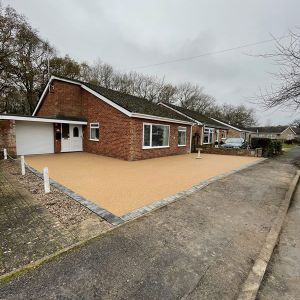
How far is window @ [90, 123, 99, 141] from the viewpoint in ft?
48.1

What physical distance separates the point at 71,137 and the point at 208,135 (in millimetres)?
15144

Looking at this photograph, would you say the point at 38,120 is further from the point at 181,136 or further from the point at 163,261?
the point at 163,261

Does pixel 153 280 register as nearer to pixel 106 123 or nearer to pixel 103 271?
pixel 103 271

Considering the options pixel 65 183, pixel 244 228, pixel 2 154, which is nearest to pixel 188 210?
pixel 244 228

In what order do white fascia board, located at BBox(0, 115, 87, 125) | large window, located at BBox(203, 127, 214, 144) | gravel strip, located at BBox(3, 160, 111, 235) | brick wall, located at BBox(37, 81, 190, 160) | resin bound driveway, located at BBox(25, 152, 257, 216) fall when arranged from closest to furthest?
1. gravel strip, located at BBox(3, 160, 111, 235)
2. resin bound driveway, located at BBox(25, 152, 257, 216)
3. white fascia board, located at BBox(0, 115, 87, 125)
4. brick wall, located at BBox(37, 81, 190, 160)
5. large window, located at BBox(203, 127, 214, 144)

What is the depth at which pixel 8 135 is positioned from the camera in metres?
12.0

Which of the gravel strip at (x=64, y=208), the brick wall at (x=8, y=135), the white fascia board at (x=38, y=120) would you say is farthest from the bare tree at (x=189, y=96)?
the gravel strip at (x=64, y=208)

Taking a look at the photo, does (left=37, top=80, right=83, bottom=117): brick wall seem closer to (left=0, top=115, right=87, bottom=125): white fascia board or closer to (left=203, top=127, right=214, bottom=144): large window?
(left=0, top=115, right=87, bottom=125): white fascia board

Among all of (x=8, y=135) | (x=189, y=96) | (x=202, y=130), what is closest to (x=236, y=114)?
(x=189, y=96)

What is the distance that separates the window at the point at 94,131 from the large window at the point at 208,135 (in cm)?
1265

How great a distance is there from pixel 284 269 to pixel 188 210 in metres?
2.24

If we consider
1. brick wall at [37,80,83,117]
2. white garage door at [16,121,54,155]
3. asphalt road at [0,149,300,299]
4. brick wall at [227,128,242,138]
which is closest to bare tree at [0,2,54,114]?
brick wall at [37,80,83,117]

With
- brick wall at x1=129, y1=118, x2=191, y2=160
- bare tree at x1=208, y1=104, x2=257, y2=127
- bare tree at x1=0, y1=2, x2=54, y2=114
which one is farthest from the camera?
bare tree at x1=208, y1=104, x2=257, y2=127

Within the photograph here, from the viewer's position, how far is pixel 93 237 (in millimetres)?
3529
